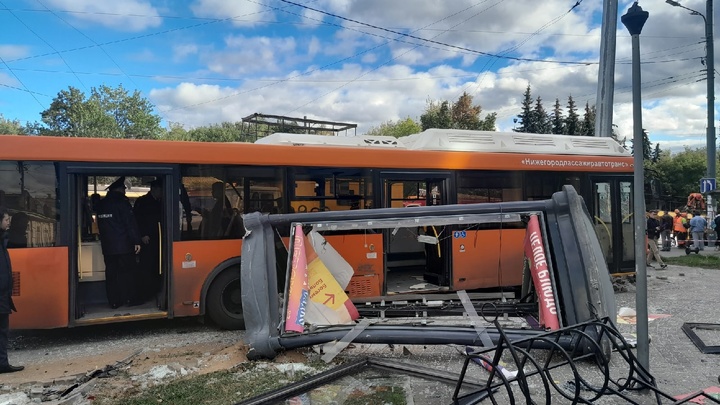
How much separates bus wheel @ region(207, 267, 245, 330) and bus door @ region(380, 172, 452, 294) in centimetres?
236

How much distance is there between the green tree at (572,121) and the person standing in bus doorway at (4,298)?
44.9m

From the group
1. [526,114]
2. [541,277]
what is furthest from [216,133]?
[541,277]

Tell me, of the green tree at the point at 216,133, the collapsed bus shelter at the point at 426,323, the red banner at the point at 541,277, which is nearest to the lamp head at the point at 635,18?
the collapsed bus shelter at the point at 426,323

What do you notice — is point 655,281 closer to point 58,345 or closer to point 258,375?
point 258,375

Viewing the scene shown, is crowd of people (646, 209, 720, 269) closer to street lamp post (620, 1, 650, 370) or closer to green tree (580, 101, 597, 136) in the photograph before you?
street lamp post (620, 1, 650, 370)

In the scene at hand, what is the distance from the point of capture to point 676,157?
56.3 m

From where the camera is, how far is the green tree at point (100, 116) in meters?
35.7

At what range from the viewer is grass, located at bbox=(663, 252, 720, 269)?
1414 cm

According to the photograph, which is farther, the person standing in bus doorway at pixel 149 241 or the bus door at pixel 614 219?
the bus door at pixel 614 219

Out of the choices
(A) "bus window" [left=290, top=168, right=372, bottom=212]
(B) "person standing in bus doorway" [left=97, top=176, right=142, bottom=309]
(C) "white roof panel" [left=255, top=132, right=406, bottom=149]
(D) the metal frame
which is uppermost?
(C) "white roof panel" [left=255, top=132, right=406, bottom=149]

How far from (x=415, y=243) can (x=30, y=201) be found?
21.1ft

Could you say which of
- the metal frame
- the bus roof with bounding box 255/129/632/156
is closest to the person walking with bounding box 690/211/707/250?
the bus roof with bounding box 255/129/632/156

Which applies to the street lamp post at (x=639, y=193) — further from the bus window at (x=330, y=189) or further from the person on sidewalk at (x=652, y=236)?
the person on sidewalk at (x=652, y=236)

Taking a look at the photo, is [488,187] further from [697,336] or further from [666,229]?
[666,229]
